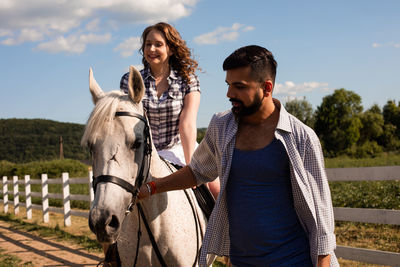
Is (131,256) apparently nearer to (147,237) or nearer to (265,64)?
(147,237)

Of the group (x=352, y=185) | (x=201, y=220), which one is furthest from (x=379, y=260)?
(x=352, y=185)

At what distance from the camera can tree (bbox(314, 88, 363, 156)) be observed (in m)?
55.4

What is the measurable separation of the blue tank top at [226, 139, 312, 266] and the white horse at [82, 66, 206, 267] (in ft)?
2.13

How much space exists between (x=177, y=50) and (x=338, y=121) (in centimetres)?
6339

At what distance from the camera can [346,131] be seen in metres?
58.2

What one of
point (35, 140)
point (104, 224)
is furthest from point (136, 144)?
point (35, 140)

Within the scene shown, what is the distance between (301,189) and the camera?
186 centimetres

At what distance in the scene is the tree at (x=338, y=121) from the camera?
55406 mm

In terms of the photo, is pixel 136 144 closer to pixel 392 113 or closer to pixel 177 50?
pixel 177 50

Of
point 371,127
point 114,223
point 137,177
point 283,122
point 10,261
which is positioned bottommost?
point 10,261

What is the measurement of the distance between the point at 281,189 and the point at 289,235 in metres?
0.24

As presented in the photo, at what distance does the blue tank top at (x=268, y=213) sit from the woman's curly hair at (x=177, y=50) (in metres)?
1.53

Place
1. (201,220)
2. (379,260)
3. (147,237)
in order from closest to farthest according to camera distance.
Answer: (147,237) → (201,220) → (379,260)

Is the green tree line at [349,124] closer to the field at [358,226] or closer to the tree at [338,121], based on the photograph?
the tree at [338,121]
